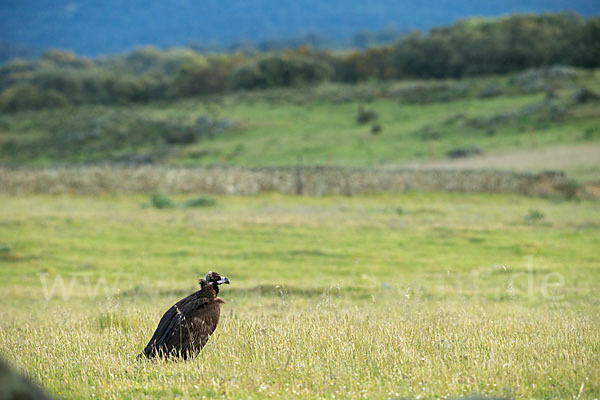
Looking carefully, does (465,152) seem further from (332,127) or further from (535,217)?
(535,217)

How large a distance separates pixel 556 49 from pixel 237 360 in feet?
286

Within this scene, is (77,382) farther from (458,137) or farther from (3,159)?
(3,159)

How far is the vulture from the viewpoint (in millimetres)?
8117

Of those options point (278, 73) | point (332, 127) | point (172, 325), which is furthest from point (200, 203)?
point (278, 73)

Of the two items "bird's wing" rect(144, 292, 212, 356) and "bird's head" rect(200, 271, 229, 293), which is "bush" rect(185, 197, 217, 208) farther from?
"bird's wing" rect(144, 292, 212, 356)

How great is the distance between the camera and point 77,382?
7188 millimetres

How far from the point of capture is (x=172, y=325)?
8.12 metres

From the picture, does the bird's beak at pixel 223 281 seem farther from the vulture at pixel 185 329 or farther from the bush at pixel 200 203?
the bush at pixel 200 203

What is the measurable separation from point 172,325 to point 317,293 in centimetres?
851

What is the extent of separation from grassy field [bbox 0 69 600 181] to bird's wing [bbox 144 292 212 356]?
113 feet

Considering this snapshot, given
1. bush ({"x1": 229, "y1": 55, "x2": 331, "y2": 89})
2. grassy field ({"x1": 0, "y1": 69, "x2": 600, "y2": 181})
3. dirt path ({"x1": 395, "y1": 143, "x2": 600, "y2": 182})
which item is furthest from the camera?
bush ({"x1": 229, "y1": 55, "x2": 331, "y2": 89})

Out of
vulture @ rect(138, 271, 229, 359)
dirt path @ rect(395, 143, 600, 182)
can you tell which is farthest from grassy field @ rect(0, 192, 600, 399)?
dirt path @ rect(395, 143, 600, 182)

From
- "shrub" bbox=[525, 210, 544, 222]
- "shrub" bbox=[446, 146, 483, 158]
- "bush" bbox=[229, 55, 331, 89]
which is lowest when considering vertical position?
"shrub" bbox=[525, 210, 544, 222]

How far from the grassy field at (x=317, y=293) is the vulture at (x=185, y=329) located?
232mm
